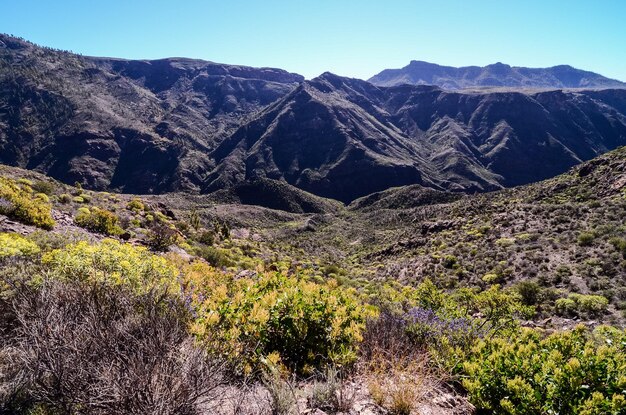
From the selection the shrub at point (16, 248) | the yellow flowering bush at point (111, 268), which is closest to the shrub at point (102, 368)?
the yellow flowering bush at point (111, 268)

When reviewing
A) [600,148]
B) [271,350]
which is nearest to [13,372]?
[271,350]

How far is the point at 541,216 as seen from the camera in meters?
24.3

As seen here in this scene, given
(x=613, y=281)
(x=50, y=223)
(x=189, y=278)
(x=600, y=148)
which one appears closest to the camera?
(x=189, y=278)

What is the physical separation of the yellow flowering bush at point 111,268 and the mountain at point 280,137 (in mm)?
89351

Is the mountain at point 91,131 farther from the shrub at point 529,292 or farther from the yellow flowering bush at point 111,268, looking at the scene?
the yellow flowering bush at point 111,268

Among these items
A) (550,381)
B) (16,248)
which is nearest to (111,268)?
(16,248)

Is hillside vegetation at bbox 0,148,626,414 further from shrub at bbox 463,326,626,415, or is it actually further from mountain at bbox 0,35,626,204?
mountain at bbox 0,35,626,204

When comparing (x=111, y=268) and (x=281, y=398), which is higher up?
(x=111, y=268)

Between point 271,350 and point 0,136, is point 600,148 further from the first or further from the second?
point 0,136

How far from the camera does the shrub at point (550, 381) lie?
306cm

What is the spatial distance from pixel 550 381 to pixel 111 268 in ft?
18.8

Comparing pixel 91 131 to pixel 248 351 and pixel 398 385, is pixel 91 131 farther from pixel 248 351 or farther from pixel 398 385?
pixel 398 385

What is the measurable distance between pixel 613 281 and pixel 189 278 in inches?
627

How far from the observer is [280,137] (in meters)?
146
